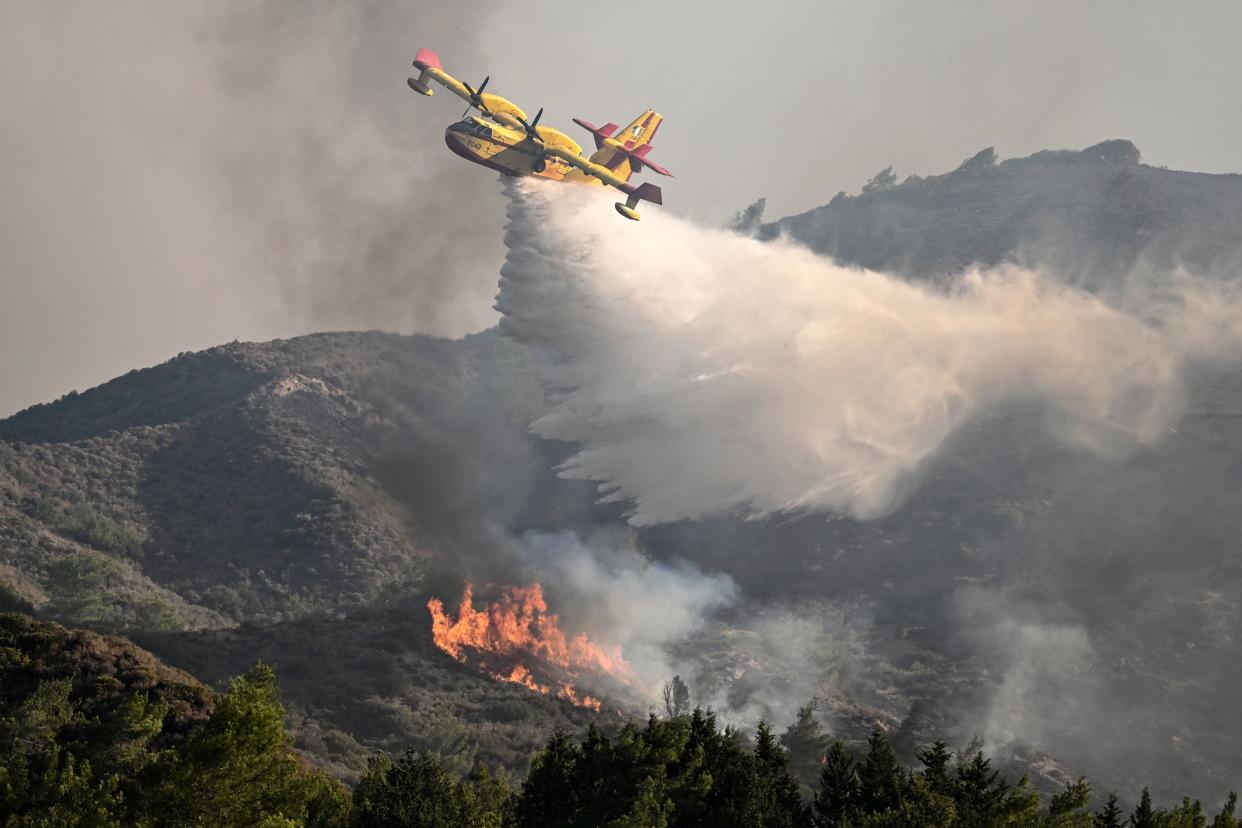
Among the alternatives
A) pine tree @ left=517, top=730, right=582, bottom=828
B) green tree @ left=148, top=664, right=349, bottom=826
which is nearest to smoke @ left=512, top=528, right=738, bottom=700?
pine tree @ left=517, top=730, right=582, bottom=828

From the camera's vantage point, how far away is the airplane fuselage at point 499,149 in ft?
220

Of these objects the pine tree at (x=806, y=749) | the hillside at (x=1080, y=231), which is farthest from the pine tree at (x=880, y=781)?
the hillside at (x=1080, y=231)

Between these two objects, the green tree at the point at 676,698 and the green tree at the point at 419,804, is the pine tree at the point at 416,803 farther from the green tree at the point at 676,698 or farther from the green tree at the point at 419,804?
the green tree at the point at 676,698

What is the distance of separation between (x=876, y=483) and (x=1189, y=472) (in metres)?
31.6

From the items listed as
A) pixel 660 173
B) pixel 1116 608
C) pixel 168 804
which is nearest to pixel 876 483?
pixel 1116 608

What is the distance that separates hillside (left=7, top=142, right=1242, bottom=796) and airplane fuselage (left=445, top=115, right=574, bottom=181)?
31.6 meters

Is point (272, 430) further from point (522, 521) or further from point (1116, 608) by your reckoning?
point (1116, 608)

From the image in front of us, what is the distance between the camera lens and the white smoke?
255ft

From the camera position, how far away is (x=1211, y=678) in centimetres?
9275

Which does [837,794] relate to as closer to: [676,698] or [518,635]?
[676,698]

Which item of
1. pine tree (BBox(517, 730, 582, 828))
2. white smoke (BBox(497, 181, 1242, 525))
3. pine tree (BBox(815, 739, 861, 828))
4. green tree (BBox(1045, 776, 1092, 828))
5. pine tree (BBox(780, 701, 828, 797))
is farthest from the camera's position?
white smoke (BBox(497, 181, 1242, 525))

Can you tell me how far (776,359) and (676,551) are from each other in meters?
42.1

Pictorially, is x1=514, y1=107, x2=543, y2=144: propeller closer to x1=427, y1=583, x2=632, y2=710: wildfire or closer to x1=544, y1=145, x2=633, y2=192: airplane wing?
x1=544, y1=145, x2=633, y2=192: airplane wing

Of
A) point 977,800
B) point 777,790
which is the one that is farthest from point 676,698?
point 977,800
